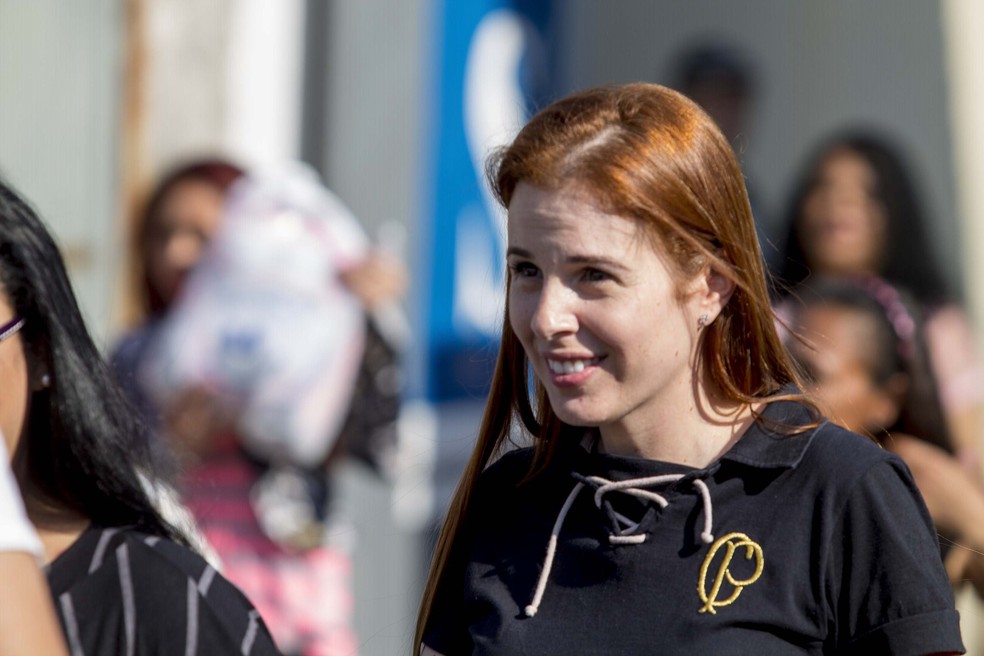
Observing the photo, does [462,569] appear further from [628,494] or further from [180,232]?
[180,232]

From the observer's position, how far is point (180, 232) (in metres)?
5.17

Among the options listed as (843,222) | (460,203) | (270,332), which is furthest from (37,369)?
(460,203)

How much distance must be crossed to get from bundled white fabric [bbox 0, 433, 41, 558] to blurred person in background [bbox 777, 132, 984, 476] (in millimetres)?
3558

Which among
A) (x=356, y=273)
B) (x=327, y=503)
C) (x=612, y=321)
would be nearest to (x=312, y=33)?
(x=356, y=273)

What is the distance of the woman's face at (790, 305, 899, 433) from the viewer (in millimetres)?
3695

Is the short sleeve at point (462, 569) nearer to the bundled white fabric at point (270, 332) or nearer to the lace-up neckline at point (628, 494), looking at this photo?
the lace-up neckline at point (628, 494)

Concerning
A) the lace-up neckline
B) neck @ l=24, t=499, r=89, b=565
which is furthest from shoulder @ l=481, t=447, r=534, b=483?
neck @ l=24, t=499, r=89, b=565

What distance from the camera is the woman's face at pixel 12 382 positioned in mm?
2189

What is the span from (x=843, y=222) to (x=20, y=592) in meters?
3.91

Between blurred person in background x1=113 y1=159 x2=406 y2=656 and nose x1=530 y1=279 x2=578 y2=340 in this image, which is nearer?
nose x1=530 y1=279 x2=578 y2=340

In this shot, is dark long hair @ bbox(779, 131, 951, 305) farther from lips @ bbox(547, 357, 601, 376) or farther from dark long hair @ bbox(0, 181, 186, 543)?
lips @ bbox(547, 357, 601, 376)

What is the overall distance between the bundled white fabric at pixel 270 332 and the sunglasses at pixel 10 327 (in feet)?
8.21

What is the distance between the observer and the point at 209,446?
4820 mm

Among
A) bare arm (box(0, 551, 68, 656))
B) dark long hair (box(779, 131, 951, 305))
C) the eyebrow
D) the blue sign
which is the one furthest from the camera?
the blue sign
